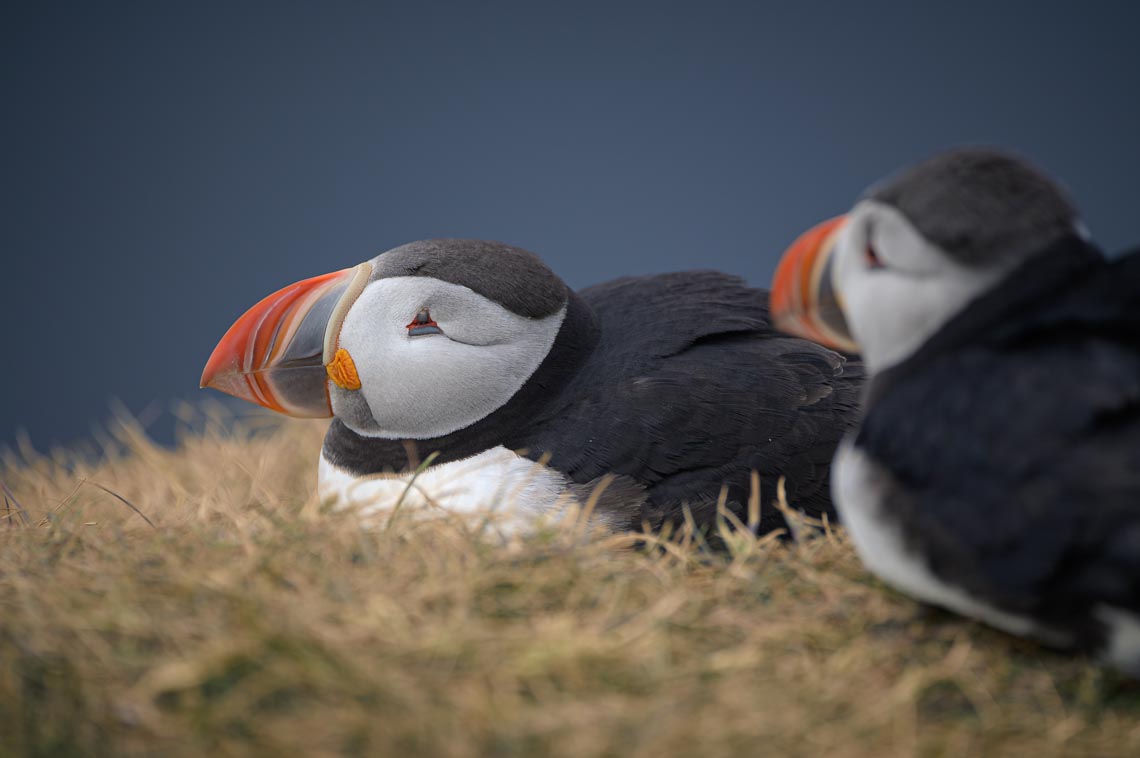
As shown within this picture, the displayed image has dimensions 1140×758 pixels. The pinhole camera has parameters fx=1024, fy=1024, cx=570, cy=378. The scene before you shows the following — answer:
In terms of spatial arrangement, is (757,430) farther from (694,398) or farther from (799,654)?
(799,654)

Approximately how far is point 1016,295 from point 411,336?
1715mm

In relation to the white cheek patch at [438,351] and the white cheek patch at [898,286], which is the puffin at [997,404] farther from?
the white cheek patch at [438,351]

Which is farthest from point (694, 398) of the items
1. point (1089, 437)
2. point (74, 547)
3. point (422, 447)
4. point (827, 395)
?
point (74, 547)

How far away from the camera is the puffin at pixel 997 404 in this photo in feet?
5.26

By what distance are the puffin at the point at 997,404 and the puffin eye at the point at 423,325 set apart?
132 centimetres

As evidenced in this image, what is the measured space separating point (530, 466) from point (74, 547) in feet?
3.91

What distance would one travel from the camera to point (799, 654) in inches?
72.9

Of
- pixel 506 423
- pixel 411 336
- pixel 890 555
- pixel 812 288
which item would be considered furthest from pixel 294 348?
pixel 890 555

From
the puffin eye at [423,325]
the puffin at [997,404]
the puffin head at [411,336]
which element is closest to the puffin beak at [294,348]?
the puffin head at [411,336]

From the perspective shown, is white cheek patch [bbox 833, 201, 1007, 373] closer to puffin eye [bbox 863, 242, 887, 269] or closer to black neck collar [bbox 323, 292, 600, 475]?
puffin eye [bbox 863, 242, 887, 269]

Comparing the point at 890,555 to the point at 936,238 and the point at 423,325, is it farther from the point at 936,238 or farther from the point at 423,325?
the point at 423,325

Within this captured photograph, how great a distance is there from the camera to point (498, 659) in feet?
5.46

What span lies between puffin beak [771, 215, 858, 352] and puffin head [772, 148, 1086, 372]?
8 cm

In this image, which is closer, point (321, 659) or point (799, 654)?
point (321, 659)
